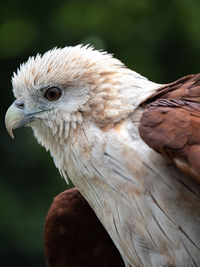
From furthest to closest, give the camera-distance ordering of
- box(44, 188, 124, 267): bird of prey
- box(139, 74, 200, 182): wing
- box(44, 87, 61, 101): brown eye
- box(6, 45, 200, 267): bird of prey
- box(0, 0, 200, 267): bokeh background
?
box(0, 0, 200, 267): bokeh background → box(44, 188, 124, 267): bird of prey → box(44, 87, 61, 101): brown eye → box(6, 45, 200, 267): bird of prey → box(139, 74, 200, 182): wing

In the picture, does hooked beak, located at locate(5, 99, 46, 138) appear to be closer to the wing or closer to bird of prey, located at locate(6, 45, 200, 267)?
bird of prey, located at locate(6, 45, 200, 267)

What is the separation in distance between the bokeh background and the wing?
3838 mm

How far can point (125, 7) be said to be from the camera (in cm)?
748

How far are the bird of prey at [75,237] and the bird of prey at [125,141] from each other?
72cm

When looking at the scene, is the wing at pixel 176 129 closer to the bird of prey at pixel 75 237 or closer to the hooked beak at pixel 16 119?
the hooked beak at pixel 16 119

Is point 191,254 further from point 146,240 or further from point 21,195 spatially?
point 21,195

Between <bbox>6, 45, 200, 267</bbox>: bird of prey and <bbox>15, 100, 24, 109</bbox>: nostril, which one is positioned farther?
<bbox>15, 100, 24, 109</bbox>: nostril

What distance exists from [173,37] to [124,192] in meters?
4.46

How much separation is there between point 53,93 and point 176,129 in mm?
1197

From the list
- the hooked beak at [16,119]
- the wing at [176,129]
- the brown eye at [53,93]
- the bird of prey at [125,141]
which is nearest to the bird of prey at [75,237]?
the bird of prey at [125,141]

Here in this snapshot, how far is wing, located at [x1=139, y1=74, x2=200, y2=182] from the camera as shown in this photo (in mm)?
3219

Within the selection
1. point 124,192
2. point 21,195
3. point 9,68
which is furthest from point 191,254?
point 9,68

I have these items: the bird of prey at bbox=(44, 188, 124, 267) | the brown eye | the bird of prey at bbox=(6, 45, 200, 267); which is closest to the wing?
A: the bird of prey at bbox=(6, 45, 200, 267)

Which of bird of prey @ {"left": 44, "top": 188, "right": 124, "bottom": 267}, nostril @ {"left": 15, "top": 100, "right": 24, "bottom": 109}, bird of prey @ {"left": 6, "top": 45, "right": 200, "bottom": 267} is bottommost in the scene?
bird of prey @ {"left": 44, "top": 188, "right": 124, "bottom": 267}
